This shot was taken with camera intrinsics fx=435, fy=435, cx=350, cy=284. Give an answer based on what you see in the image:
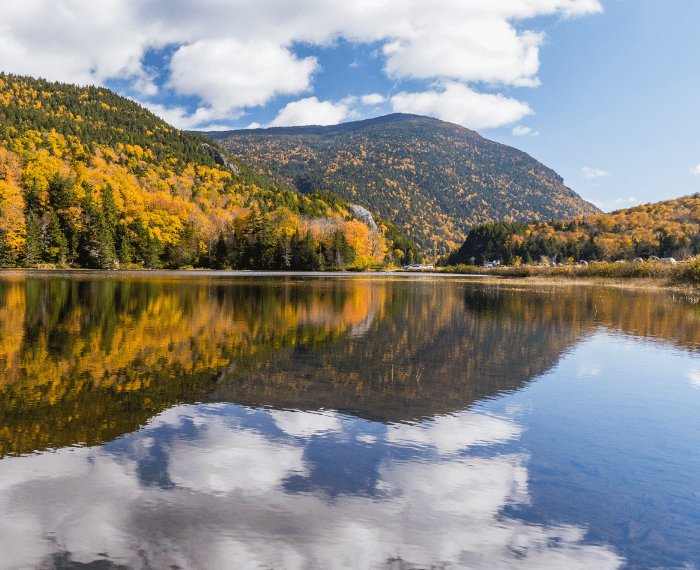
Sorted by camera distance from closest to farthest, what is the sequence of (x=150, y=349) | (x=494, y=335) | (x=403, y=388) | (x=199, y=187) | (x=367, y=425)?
(x=367, y=425), (x=403, y=388), (x=150, y=349), (x=494, y=335), (x=199, y=187)

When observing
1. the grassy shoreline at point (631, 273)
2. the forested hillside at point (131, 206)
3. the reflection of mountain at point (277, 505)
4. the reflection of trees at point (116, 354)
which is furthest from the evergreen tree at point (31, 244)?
the reflection of mountain at point (277, 505)

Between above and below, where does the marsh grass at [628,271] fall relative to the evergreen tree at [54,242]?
below

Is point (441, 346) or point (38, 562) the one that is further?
point (441, 346)

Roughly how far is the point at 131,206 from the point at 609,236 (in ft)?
519

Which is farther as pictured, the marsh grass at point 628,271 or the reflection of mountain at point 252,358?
the marsh grass at point 628,271

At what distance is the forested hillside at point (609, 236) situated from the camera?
142 metres

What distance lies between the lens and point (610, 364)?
1149cm

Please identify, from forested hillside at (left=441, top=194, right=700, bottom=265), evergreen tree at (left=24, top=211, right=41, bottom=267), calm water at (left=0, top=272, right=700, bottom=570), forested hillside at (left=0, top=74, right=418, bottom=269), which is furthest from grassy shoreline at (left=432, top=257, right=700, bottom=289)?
forested hillside at (left=441, top=194, right=700, bottom=265)

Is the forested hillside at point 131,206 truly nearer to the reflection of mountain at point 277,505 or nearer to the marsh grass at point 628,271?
the marsh grass at point 628,271

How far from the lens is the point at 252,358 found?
1081 cm

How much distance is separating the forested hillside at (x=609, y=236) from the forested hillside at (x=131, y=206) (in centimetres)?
4940

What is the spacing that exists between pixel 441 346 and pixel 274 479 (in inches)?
350

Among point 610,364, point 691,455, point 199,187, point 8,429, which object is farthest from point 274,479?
point 199,187

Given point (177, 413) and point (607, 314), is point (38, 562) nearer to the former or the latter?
point (177, 413)
